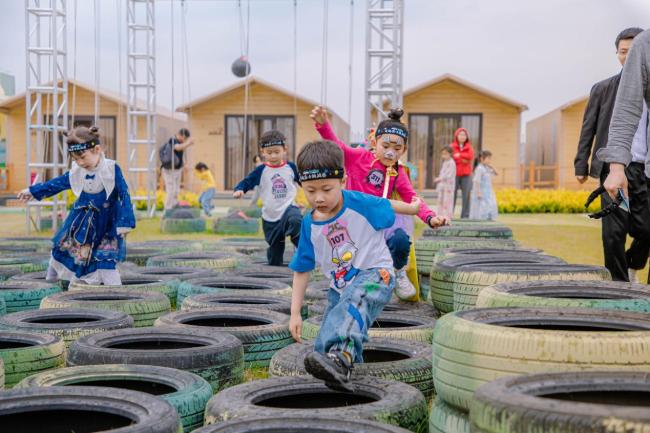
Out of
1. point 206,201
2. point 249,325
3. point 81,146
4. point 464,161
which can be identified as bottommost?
point 249,325

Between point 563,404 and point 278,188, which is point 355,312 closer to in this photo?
point 563,404

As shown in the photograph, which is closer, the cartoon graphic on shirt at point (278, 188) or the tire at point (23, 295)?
the tire at point (23, 295)

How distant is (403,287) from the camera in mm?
6539

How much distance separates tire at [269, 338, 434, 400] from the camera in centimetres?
405

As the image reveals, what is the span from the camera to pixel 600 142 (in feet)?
24.6

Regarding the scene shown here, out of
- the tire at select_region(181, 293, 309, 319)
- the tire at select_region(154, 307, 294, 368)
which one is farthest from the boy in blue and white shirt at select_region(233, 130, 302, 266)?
the tire at select_region(154, 307, 294, 368)

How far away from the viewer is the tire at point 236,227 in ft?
58.9

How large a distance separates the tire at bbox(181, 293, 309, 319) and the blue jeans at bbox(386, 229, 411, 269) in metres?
0.83

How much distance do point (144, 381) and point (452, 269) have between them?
282cm

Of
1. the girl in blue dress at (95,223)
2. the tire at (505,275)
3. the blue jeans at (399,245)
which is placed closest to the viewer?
the tire at (505,275)

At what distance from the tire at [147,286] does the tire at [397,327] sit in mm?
2099

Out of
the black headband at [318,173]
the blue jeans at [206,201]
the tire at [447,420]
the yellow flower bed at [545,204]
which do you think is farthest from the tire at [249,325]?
the yellow flower bed at [545,204]

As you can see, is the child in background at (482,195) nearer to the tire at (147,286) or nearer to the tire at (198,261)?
the tire at (198,261)

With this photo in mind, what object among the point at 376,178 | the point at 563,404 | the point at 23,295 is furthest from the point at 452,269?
the point at 563,404
